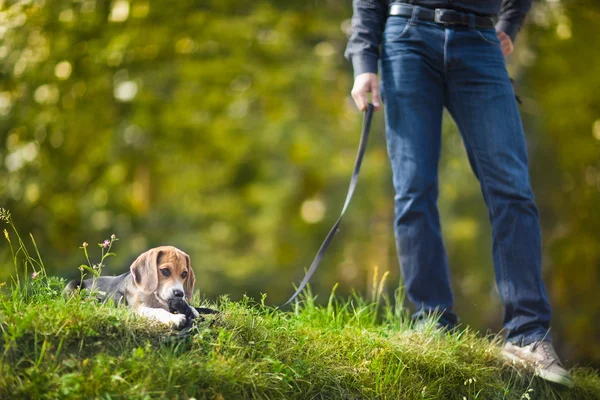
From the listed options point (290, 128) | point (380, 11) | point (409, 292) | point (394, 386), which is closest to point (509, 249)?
point (409, 292)

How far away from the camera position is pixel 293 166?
8352mm

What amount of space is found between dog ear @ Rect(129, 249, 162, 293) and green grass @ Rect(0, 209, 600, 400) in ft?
0.38

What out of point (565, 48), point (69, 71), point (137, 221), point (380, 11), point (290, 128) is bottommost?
point (137, 221)

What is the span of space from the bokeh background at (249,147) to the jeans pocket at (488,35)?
3.97m

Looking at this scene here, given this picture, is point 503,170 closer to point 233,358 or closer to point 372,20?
point 372,20

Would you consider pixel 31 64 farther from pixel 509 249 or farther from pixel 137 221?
pixel 509 249

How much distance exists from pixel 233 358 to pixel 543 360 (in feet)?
4.57

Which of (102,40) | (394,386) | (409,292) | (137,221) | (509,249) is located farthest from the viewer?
(137,221)

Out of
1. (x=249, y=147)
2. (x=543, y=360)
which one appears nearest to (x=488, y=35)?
(x=543, y=360)

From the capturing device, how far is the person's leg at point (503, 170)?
3004 mm

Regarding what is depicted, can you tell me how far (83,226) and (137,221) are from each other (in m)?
0.56

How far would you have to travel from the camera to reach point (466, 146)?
3.18 metres

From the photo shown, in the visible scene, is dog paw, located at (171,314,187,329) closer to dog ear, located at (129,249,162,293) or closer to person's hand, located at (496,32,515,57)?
dog ear, located at (129,249,162,293)

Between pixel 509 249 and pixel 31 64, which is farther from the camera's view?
pixel 31 64
